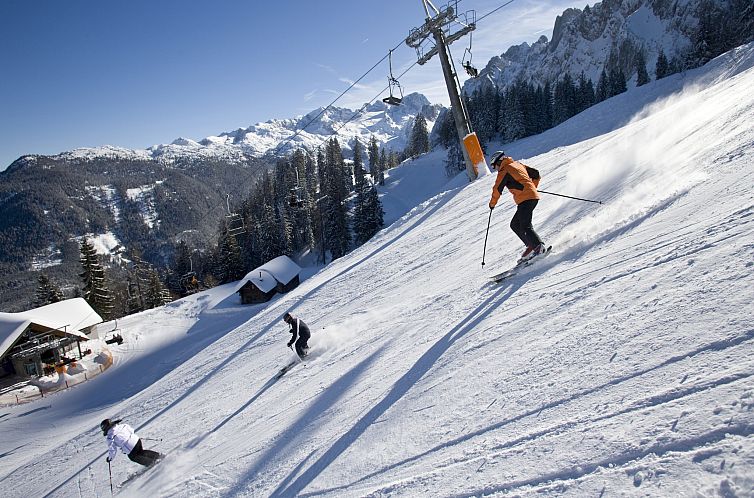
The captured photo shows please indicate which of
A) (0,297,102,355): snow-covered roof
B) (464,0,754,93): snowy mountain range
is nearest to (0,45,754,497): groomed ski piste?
(0,297,102,355): snow-covered roof

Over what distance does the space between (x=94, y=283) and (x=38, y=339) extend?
1436 cm

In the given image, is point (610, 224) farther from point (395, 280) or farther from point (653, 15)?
point (653, 15)

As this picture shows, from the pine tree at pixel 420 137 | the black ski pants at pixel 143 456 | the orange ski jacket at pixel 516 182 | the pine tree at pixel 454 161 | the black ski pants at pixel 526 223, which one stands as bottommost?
the black ski pants at pixel 143 456

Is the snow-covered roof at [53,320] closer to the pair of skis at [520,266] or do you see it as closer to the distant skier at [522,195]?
the pair of skis at [520,266]

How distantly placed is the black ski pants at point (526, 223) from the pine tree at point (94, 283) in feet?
164

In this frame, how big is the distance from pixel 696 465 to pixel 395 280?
941 cm

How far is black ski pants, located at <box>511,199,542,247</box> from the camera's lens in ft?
23.1

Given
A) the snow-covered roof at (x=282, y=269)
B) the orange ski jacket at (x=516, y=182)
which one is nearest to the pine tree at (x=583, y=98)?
the snow-covered roof at (x=282, y=269)

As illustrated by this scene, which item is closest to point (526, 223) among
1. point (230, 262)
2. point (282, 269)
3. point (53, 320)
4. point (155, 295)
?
point (53, 320)

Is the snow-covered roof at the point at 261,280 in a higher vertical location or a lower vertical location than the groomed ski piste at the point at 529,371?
higher

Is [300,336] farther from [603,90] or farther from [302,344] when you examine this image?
[603,90]

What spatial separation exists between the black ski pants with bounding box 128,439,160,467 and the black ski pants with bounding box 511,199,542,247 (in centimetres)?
856

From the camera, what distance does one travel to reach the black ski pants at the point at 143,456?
26.8 feet

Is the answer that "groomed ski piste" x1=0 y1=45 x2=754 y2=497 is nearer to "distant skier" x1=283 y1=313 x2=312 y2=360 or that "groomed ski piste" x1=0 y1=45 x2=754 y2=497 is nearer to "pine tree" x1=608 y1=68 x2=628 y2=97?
"distant skier" x1=283 y1=313 x2=312 y2=360
